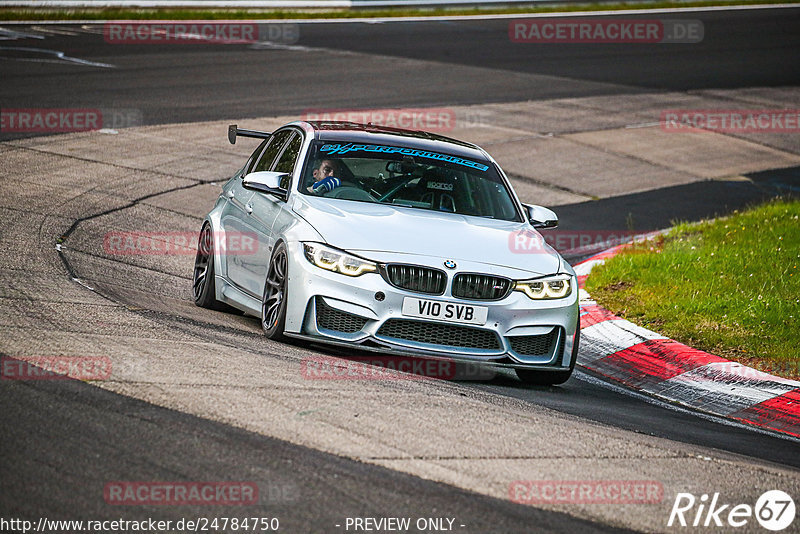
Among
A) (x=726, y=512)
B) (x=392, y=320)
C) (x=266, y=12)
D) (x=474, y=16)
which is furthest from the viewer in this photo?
(x=474, y=16)

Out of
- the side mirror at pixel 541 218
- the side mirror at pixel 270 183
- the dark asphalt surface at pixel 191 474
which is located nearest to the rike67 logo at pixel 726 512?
the dark asphalt surface at pixel 191 474

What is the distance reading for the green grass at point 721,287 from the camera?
8961 mm

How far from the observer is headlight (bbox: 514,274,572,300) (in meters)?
7.44

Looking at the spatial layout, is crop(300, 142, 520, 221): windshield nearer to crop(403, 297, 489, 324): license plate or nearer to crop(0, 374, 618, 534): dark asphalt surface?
crop(403, 297, 489, 324): license plate

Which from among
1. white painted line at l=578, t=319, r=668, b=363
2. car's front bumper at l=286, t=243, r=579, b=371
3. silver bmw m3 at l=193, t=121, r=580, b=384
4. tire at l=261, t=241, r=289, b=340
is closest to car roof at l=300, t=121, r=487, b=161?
silver bmw m3 at l=193, t=121, r=580, b=384

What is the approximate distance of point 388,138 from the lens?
8.97 meters

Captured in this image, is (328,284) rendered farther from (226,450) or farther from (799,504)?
(799,504)

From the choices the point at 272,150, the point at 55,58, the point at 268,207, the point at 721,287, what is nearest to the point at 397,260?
the point at 268,207

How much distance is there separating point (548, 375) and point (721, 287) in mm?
3222

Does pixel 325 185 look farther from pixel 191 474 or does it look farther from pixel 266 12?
pixel 266 12

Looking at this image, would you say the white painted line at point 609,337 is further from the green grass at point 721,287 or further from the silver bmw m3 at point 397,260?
the silver bmw m3 at point 397,260

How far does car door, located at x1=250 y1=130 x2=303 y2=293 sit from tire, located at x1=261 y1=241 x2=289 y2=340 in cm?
19

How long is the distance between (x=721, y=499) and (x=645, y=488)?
0.35 metres

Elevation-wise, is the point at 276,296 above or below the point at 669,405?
above
